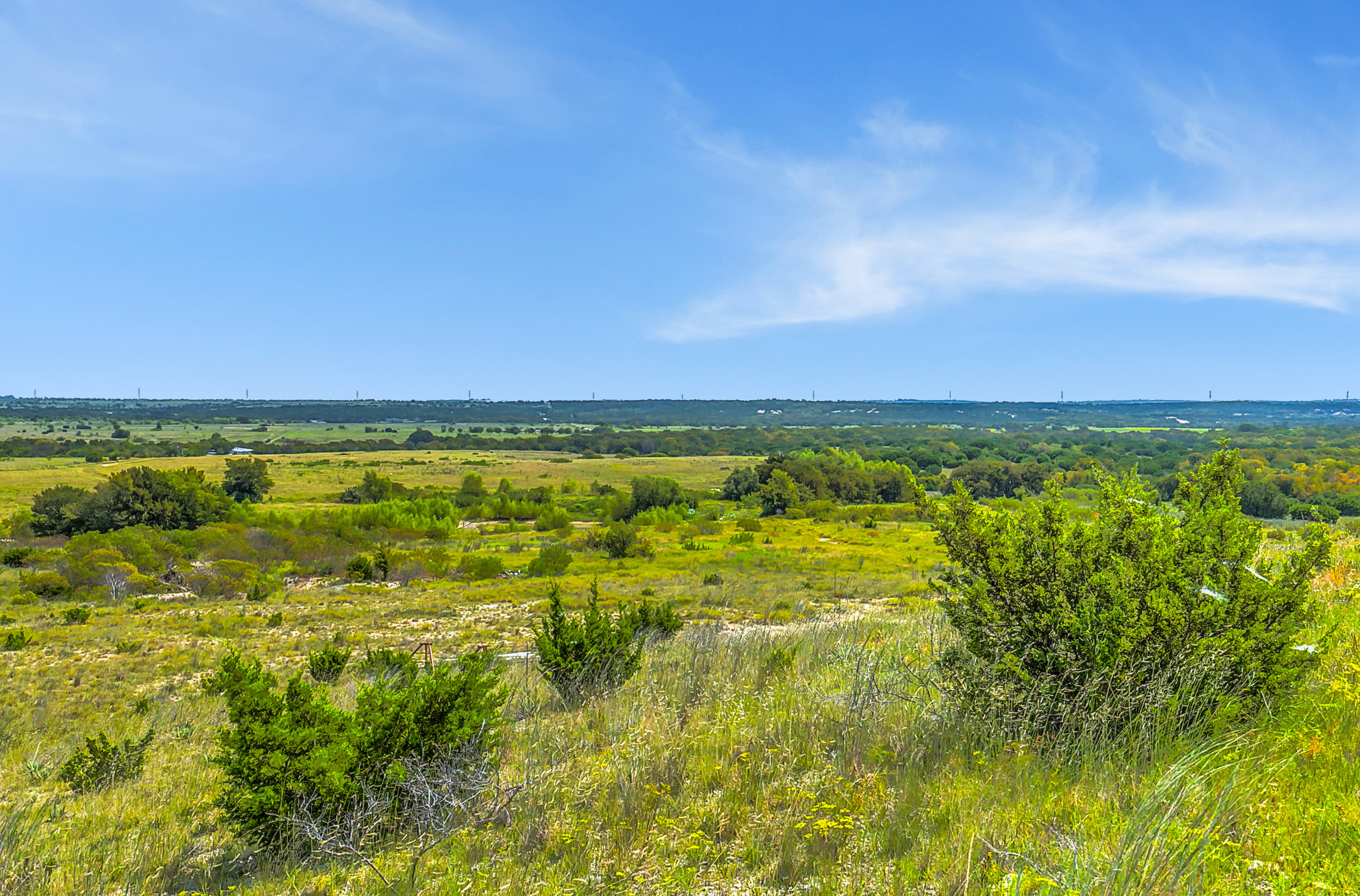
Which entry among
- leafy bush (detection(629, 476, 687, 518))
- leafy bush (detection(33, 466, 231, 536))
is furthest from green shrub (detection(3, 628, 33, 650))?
leafy bush (detection(629, 476, 687, 518))

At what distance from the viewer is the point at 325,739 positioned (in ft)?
16.8

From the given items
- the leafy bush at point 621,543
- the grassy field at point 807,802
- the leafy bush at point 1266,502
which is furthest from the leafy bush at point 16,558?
the leafy bush at point 1266,502

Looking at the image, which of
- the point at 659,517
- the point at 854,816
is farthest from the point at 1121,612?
the point at 659,517

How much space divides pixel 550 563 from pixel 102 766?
27.6 m

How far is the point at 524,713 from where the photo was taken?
24.5 ft

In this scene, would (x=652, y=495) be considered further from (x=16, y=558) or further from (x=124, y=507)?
(x=16, y=558)

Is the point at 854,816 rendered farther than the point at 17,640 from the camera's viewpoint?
No

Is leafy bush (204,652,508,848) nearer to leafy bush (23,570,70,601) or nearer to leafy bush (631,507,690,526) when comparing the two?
leafy bush (23,570,70,601)

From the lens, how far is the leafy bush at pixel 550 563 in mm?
34469

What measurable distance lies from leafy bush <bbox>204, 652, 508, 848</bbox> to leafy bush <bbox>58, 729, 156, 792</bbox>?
3.92 m

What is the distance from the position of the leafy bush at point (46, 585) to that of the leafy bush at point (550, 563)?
18.4 m

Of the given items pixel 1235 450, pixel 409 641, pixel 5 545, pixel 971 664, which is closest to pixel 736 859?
pixel 971 664

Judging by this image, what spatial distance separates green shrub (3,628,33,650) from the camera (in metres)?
19.0

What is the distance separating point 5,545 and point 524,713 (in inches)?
1841
